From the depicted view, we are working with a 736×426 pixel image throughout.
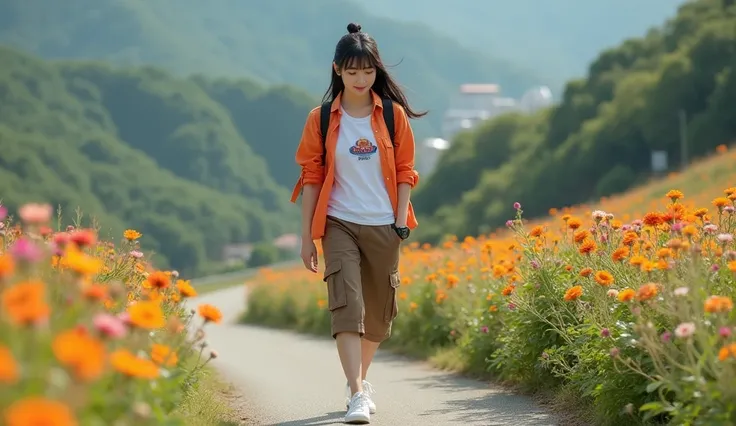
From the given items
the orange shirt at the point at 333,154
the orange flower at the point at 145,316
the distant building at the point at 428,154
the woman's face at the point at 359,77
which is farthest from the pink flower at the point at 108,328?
the distant building at the point at 428,154

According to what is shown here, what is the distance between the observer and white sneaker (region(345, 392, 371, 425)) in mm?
5977

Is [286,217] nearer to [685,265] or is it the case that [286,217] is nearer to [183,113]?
[183,113]

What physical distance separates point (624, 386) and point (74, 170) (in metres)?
111

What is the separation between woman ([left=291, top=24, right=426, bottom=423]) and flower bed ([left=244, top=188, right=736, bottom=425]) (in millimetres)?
728

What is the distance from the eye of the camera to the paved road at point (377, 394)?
20.9ft

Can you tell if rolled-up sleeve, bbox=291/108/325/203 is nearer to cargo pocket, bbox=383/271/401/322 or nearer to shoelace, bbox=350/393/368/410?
cargo pocket, bbox=383/271/401/322

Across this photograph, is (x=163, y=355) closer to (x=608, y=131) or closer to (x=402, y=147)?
(x=402, y=147)

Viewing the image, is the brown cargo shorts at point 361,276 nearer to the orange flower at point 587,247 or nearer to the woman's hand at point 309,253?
the woman's hand at point 309,253

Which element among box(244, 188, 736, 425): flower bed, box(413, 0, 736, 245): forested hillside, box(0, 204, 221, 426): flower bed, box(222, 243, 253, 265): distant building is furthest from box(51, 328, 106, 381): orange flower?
box(222, 243, 253, 265): distant building

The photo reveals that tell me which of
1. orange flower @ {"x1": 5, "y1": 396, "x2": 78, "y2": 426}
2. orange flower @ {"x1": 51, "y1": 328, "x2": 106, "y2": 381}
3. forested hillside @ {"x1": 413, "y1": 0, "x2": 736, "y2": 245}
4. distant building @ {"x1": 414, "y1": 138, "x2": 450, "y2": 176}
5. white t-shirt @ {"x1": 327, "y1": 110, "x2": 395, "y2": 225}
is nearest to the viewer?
orange flower @ {"x1": 5, "y1": 396, "x2": 78, "y2": 426}

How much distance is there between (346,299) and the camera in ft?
19.8

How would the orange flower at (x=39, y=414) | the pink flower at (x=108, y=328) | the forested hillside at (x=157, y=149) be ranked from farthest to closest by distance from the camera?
the forested hillside at (x=157, y=149)
the pink flower at (x=108, y=328)
the orange flower at (x=39, y=414)

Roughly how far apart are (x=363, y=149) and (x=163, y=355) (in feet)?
9.21

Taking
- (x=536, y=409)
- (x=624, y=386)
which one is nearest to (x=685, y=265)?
(x=624, y=386)
